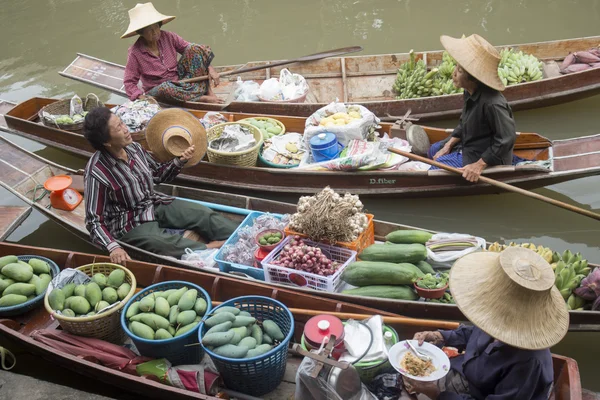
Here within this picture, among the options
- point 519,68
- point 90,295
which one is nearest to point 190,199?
point 90,295

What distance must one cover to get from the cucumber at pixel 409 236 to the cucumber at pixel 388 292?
1.54 ft

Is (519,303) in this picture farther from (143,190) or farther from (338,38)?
(338,38)

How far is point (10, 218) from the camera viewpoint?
510 cm

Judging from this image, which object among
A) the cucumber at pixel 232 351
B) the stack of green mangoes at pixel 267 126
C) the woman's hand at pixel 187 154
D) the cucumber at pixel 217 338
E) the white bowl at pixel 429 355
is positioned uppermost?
the woman's hand at pixel 187 154

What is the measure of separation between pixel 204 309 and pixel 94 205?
4.39 feet

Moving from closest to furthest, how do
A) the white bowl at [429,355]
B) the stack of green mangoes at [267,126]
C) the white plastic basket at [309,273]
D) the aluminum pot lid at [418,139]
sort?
the white bowl at [429,355] → the white plastic basket at [309,273] → the aluminum pot lid at [418,139] → the stack of green mangoes at [267,126]

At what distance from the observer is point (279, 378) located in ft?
11.2

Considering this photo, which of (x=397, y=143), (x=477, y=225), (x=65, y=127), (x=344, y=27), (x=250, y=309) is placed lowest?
(x=477, y=225)

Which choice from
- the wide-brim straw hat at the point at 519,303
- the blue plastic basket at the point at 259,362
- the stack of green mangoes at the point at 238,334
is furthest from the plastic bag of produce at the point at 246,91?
the wide-brim straw hat at the point at 519,303

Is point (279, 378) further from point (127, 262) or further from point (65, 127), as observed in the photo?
point (65, 127)

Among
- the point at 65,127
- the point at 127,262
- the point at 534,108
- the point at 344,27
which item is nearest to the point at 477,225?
the point at 534,108

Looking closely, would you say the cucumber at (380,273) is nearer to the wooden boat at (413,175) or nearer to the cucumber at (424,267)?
the cucumber at (424,267)

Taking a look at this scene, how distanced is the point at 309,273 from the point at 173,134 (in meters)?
1.93

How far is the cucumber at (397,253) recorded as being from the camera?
3.98 metres
